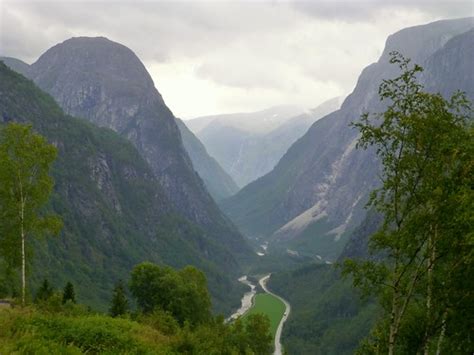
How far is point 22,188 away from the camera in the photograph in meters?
48.2

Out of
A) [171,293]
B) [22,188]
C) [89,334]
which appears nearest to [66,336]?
[89,334]

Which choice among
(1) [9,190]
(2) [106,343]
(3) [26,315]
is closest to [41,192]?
(1) [9,190]

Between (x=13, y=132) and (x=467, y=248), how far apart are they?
39.4 meters

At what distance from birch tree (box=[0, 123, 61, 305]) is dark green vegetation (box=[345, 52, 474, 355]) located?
3171 cm

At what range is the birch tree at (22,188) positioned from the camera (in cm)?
4741

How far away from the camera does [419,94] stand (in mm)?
26641

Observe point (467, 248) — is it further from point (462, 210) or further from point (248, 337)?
point (248, 337)

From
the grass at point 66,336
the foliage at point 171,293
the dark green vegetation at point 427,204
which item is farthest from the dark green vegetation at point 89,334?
the dark green vegetation at point 427,204

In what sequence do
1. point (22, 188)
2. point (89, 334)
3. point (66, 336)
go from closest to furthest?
point (66, 336) < point (89, 334) < point (22, 188)

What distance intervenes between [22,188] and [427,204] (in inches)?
1420

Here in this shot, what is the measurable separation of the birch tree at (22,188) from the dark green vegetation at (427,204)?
31.7 meters

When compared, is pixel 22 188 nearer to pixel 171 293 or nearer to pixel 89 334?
pixel 89 334

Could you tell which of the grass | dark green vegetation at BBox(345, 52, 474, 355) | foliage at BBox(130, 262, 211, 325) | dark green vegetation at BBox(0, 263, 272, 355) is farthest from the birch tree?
foliage at BBox(130, 262, 211, 325)

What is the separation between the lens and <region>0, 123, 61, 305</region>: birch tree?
4741 centimetres
